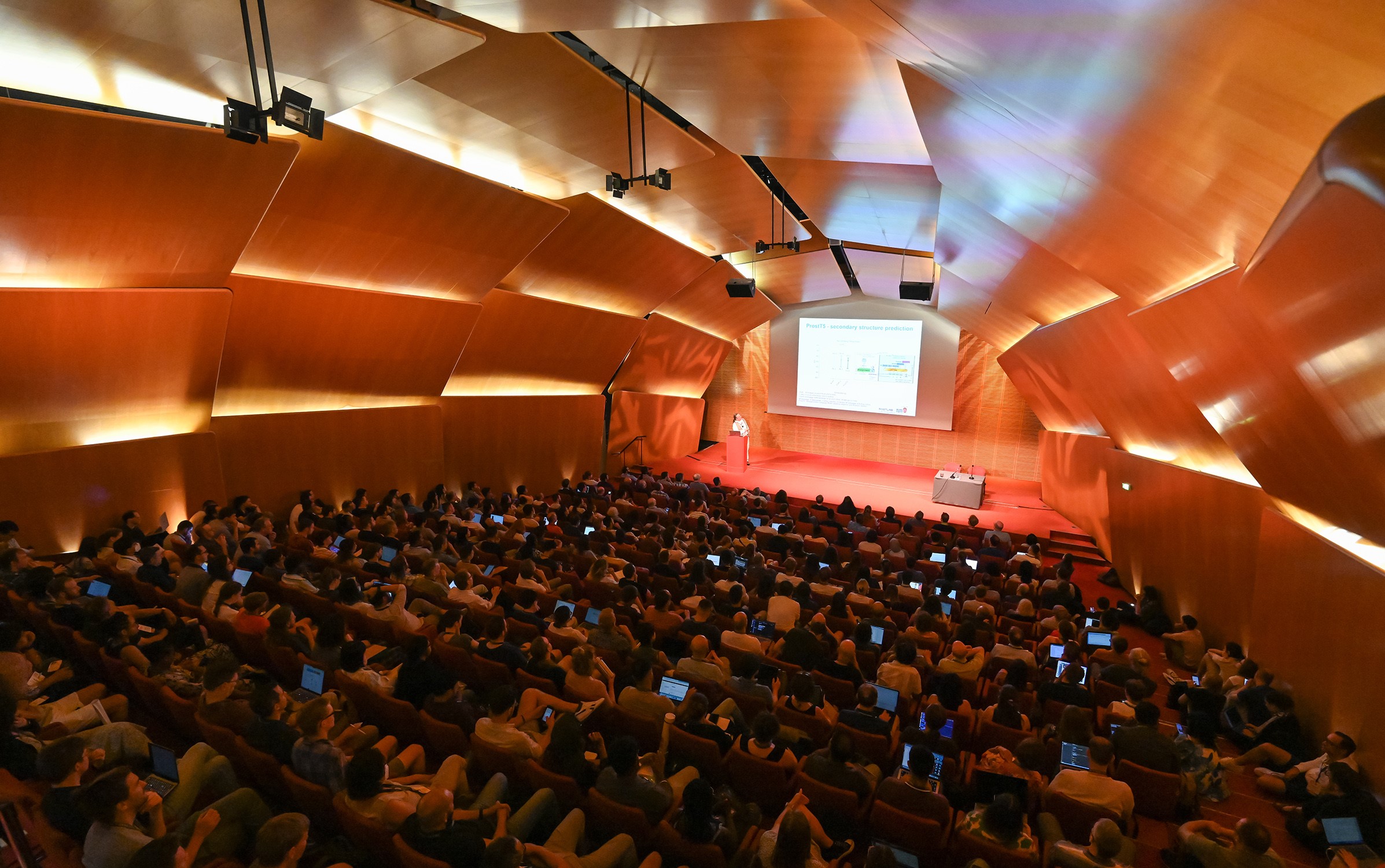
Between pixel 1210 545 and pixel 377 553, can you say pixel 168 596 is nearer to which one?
pixel 377 553

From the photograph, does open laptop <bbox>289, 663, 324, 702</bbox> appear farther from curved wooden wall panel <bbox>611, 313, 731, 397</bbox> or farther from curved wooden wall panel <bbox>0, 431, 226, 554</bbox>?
curved wooden wall panel <bbox>611, 313, 731, 397</bbox>

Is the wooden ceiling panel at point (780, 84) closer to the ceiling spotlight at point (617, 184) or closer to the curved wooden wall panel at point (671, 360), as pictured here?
the ceiling spotlight at point (617, 184)

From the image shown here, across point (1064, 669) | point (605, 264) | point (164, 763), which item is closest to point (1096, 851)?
point (1064, 669)

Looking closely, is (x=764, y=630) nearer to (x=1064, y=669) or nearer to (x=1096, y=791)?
(x=1064, y=669)

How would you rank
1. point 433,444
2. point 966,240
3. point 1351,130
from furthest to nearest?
point 433,444, point 966,240, point 1351,130

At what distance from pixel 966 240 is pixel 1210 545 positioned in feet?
16.8

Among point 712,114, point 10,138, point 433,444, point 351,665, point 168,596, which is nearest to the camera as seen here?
point 351,665

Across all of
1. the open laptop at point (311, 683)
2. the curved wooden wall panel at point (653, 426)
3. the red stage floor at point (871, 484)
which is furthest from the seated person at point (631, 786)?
the curved wooden wall panel at point (653, 426)

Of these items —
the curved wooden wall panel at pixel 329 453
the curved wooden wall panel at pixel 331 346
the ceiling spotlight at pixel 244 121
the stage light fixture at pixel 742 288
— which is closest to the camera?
the ceiling spotlight at pixel 244 121

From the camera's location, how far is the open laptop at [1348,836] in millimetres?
3623

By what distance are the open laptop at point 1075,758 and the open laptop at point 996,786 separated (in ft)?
1.67

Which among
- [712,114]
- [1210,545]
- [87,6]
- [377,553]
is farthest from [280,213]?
[1210,545]

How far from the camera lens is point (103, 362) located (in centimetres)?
766

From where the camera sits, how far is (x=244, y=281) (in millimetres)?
8492
